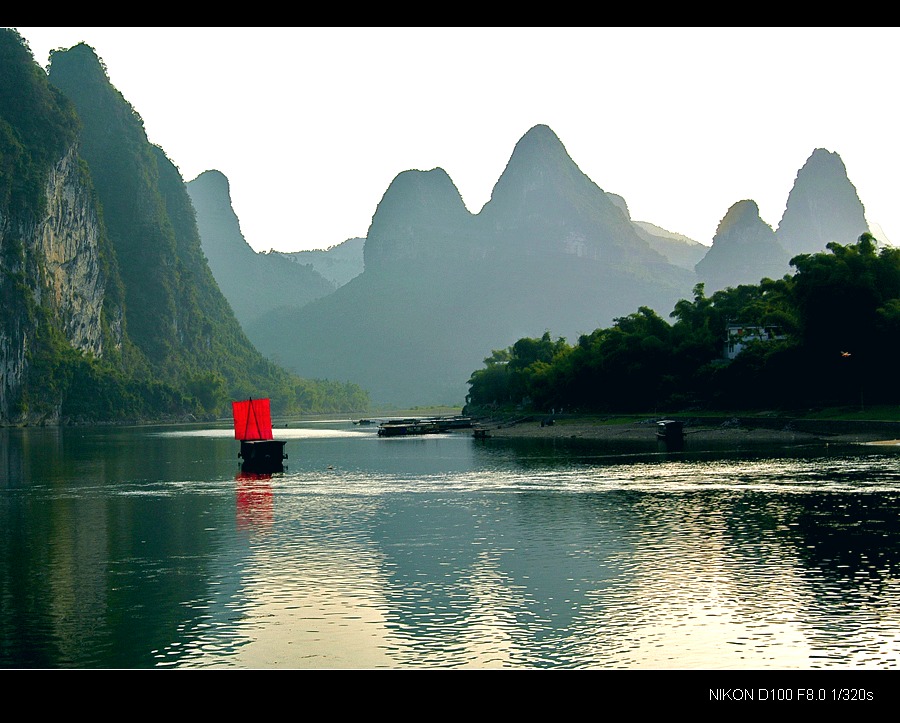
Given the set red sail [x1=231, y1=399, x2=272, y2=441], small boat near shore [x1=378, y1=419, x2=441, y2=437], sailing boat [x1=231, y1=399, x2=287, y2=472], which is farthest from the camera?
small boat near shore [x1=378, y1=419, x2=441, y2=437]

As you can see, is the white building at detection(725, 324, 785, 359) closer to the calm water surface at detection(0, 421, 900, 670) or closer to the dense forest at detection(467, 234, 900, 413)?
the dense forest at detection(467, 234, 900, 413)

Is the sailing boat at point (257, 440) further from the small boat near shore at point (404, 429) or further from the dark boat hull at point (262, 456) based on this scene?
the small boat near shore at point (404, 429)

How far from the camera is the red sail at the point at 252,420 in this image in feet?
310

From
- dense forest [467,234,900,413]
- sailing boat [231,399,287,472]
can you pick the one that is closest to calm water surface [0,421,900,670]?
sailing boat [231,399,287,472]

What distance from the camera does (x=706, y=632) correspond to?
2525 centimetres

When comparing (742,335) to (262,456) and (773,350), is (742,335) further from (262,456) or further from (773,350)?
(262,456)

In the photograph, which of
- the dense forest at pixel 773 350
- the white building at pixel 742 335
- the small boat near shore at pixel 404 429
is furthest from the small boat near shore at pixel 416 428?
the white building at pixel 742 335

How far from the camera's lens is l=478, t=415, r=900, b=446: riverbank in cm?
8756

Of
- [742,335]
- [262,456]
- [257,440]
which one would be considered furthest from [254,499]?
[742,335]

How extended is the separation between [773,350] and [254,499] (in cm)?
6875

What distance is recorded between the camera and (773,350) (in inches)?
4323

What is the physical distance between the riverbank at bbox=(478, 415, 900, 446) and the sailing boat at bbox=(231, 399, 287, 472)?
1541 inches

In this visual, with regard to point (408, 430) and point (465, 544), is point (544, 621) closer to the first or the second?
point (465, 544)
